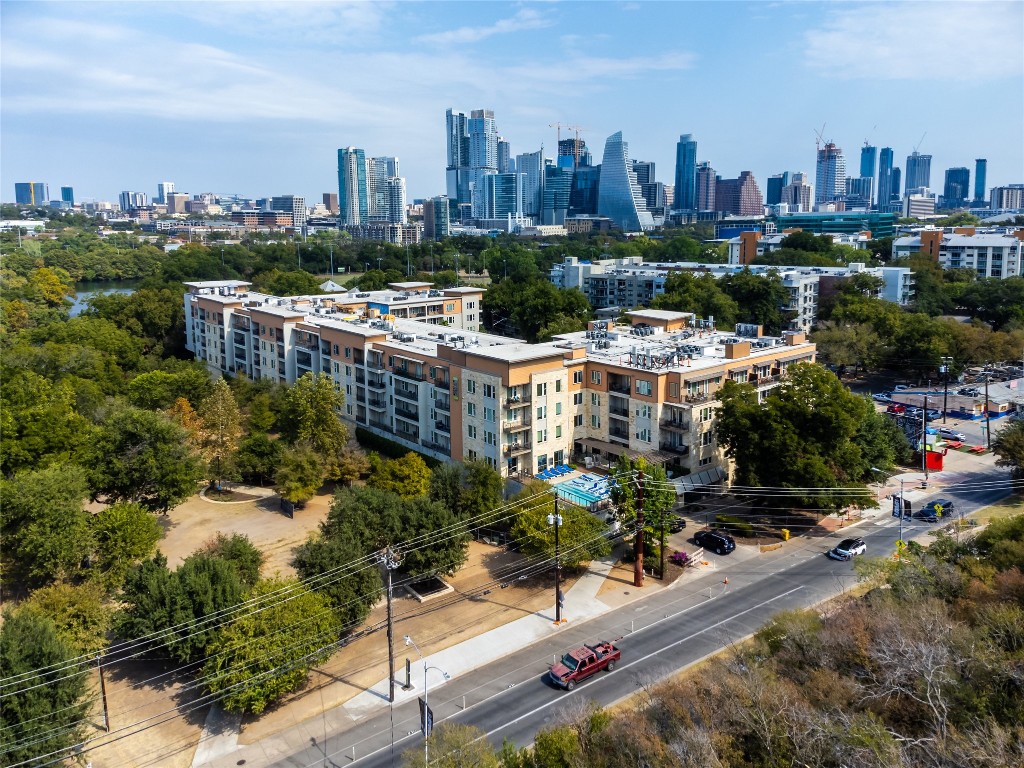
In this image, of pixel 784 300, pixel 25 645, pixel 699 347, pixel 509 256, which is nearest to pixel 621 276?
pixel 784 300

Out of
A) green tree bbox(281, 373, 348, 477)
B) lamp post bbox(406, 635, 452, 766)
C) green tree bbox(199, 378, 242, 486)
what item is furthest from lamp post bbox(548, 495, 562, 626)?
green tree bbox(199, 378, 242, 486)

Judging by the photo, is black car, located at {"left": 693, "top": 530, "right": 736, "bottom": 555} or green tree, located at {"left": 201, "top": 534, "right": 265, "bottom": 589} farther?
black car, located at {"left": 693, "top": 530, "right": 736, "bottom": 555}

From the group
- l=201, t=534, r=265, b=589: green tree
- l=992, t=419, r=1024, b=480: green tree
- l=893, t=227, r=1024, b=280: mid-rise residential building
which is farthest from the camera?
l=893, t=227, r=1024, b=280: mid-rise residential building

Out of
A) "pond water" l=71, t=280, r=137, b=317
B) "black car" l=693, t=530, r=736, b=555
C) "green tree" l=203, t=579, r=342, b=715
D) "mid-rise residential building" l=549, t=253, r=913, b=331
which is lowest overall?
"black car" l=693, t=530, r=736, b=555

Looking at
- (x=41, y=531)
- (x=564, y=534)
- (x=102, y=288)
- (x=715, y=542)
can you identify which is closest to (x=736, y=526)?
(x=715, y=542)

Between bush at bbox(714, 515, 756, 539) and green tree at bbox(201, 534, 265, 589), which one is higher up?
green tree at bbox(201, 534, 265, 589)

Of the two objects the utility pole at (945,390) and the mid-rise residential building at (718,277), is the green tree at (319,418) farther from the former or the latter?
the mid-rise residential building at (718,277)

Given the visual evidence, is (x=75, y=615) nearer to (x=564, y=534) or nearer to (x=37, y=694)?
(x=37, y=694)

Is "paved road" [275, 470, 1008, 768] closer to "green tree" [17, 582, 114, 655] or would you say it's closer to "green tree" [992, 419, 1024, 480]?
"green tree" [17, 582, 114, 655]
